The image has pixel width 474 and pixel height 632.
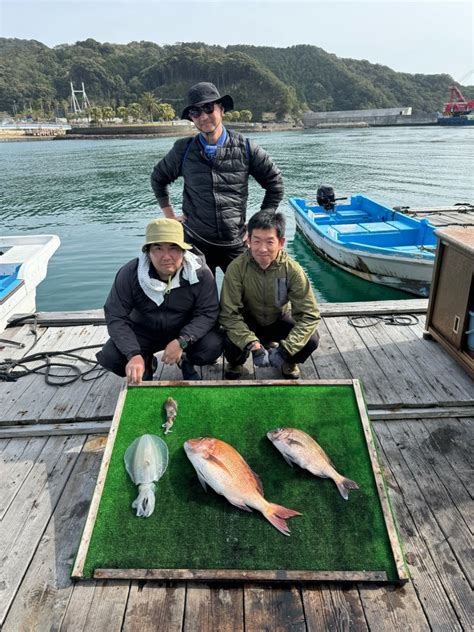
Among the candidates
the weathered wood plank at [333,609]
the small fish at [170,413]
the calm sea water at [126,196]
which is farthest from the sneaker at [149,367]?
the calm sea water at [126,196]

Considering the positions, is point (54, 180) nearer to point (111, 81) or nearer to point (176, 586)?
point (176, 586)

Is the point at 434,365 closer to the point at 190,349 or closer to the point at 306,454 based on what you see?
the point at 306,454

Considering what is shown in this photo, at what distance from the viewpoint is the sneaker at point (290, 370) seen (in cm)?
332

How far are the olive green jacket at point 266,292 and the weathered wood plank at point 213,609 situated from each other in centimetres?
153

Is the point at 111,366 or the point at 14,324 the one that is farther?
the point at 14,324

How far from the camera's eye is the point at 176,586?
1.86m

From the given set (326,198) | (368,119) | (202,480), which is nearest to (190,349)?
(202,480)

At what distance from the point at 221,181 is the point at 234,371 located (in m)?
1.53

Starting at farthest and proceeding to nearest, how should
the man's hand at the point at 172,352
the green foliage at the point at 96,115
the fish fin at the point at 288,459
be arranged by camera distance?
the green foliage at the point at 96,115
the man's hand at the point at 172,352
the fish fin at the point at 288,459

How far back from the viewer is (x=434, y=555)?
1.97m

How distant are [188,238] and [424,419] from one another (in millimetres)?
2279

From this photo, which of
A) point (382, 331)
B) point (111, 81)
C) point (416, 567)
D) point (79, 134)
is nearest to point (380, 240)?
point (382, 331)

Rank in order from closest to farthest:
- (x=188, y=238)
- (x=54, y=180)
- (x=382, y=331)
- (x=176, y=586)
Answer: (x=176, y=586), (x=188, y=238), (x=382, y=331), (x=54, y=180)

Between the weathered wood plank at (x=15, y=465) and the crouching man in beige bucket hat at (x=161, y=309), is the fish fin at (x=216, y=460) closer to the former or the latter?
the crouching man in beige bucket hat at (x=161, y=309)
